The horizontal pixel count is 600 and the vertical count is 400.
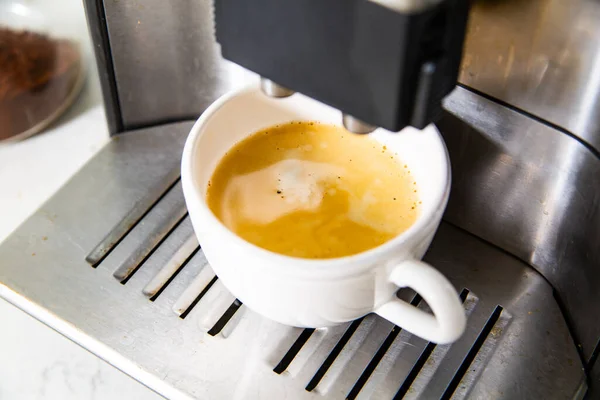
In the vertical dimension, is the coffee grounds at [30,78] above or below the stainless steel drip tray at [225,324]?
above

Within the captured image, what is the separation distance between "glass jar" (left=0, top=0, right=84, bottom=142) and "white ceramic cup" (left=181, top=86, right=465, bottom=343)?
19cm

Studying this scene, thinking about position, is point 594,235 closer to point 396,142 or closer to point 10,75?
point 396,142

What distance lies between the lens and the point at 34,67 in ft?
1.60

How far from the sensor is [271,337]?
15.2 inches

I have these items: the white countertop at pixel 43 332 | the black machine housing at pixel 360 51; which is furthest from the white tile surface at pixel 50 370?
the black machine housing at pixel 360 51

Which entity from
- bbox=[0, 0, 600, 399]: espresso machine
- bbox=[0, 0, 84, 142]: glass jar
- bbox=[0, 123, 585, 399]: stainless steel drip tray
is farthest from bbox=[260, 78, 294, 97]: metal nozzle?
bbox=[0, 0, 84, 142]: glass jar

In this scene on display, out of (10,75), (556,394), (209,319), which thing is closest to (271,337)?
(209,319)

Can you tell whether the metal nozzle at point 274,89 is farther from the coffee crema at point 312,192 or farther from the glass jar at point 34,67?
the glass jar at point 34,67

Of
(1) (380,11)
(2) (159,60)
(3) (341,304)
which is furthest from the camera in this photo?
(2) (159,60)

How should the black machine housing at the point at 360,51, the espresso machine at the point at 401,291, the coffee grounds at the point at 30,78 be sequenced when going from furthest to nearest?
the coffee grounds at the point at 30,78
the espresso machine at the point at 401,291
the black machine housing at the point at 360,51

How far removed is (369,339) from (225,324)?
3.1 inches

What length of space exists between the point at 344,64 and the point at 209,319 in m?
0.21

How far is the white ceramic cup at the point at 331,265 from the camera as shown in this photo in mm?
299

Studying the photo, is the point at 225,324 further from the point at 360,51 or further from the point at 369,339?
the point at 360,51
